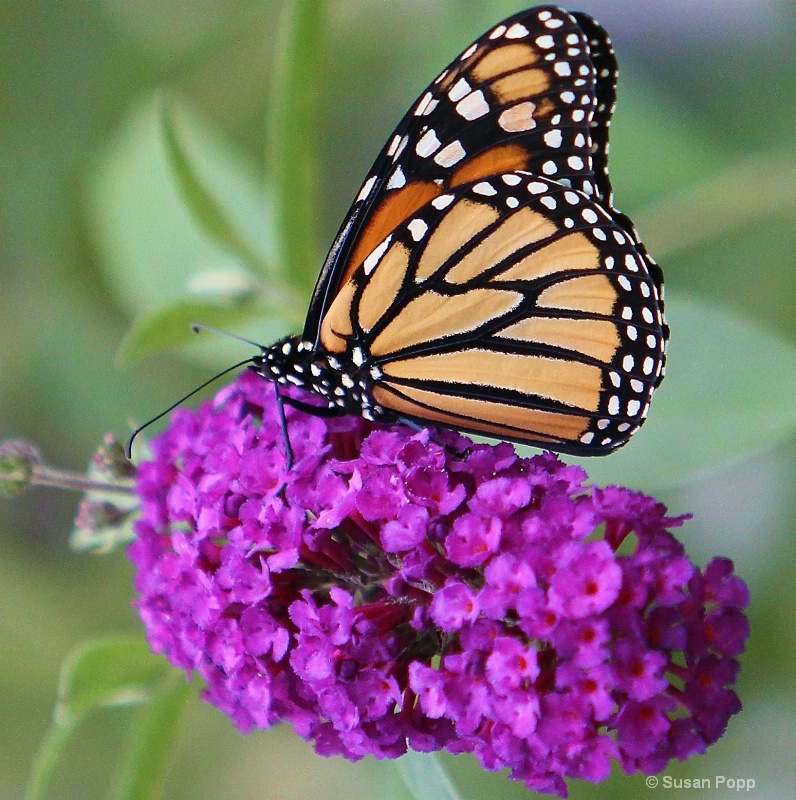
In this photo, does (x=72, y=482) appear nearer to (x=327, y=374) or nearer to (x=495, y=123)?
(x=327, y=374)

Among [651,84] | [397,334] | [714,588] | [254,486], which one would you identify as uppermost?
[651,84]

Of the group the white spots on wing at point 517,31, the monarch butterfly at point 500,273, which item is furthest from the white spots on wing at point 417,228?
the white spots on wing at point 517,31

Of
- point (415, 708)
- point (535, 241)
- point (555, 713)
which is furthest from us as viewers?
point (535, 241)

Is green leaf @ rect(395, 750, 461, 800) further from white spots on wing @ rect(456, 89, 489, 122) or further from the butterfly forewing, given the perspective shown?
white spots on wing @ rect(456, 89, 489, 122)

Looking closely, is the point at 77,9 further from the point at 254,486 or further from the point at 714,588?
the point at 714,588

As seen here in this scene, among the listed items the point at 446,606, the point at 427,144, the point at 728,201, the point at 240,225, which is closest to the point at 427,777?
the point at 446,606

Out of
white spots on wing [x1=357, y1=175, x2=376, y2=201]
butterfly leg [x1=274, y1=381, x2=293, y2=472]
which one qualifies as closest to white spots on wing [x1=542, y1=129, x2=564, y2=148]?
white spots on wing [x1=357, y1=175, x2=376, y2=201]

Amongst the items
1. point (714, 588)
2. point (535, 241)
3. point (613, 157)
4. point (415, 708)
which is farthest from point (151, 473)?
point (613, 157)
